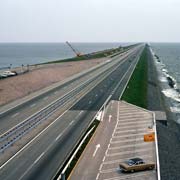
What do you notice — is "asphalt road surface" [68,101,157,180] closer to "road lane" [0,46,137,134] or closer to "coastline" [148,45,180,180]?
"coastline" [148,45,180,180]

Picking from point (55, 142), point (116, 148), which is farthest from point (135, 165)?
point (55, 142)

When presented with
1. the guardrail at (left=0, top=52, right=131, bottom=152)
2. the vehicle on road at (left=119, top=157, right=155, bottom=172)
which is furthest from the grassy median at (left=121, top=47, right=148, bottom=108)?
the vehicle on road at (left=119, top=157, right=155, bottom=172)

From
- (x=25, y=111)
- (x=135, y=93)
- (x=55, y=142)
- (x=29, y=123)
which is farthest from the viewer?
(x=135, y=93)

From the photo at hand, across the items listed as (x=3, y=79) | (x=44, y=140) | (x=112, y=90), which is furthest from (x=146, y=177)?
(x=3, y=79)

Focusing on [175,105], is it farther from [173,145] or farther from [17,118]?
[17,118]

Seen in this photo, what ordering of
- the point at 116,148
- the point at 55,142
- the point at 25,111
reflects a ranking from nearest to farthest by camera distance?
1. the point at 116,148
2. the point at 55,142
3. the point at 25,111

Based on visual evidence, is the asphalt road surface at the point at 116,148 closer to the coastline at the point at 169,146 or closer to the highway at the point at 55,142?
the coastline at the point at 169,146

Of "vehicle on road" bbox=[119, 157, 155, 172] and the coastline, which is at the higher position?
"vehicle on road" bbox=[119, 157, 155, 172]

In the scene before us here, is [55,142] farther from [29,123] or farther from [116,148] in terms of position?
[29,123]
